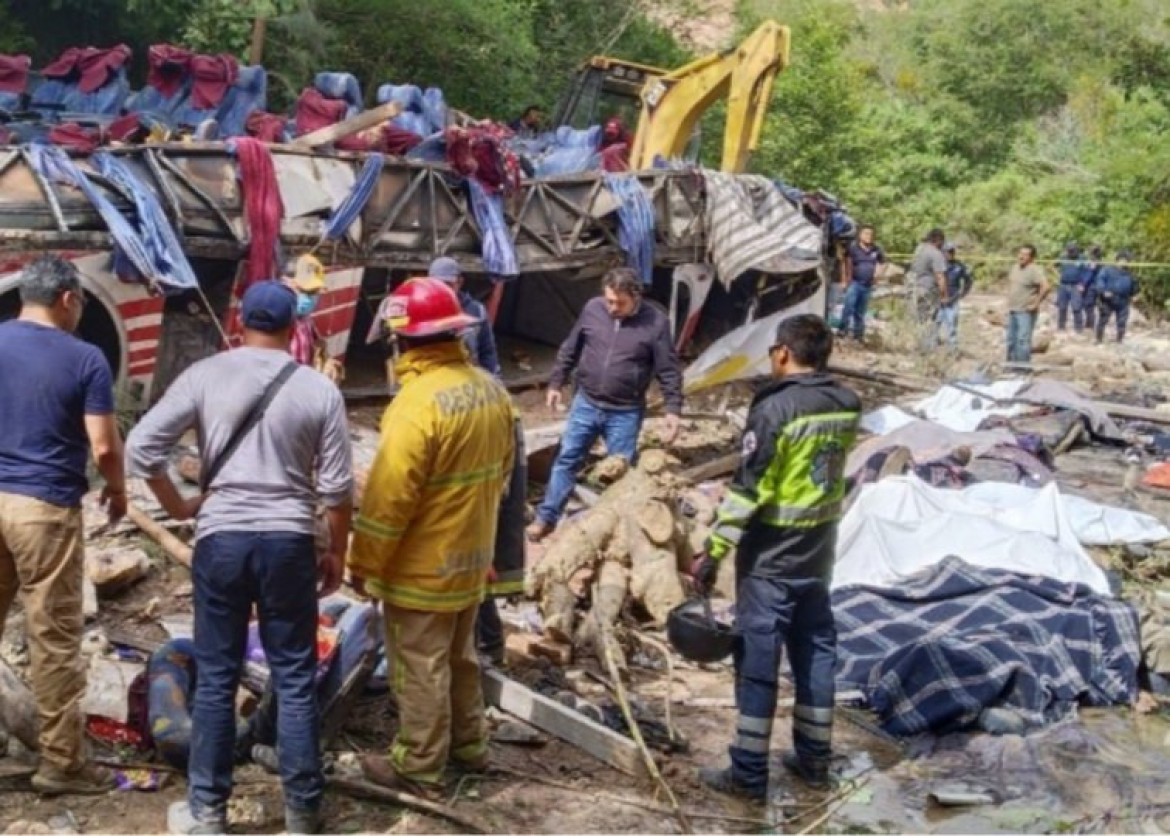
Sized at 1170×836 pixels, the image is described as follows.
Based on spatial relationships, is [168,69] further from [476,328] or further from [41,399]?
[41,399]

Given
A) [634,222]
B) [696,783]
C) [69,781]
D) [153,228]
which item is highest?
[634,222]

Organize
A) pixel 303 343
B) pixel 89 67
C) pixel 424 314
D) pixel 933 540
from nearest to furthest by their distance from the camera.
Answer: pixel 424 314, pixel 303 343, pixel 933 540, pixel 89 67

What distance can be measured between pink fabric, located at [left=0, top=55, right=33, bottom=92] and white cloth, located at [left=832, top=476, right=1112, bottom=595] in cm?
776

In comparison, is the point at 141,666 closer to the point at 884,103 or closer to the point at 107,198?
the point at 107,198

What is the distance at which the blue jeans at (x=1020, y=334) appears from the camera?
15.8m

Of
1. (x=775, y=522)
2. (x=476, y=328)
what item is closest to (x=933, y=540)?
(x=476, y=328)

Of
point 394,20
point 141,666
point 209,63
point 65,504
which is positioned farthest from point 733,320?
point 65,504

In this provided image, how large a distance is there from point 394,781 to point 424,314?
1.45 m

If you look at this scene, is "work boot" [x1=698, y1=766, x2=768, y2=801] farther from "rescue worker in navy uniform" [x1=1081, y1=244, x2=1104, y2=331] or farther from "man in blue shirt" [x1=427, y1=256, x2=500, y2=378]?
"rescue worker in navy uniform" [x1=1081, y1=244, x2=1104, y2=331]

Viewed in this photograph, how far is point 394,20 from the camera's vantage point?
64.4 ft

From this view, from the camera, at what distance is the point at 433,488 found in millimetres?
4172

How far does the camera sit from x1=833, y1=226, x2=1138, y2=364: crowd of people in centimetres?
1573

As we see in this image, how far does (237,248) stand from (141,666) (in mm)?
4432

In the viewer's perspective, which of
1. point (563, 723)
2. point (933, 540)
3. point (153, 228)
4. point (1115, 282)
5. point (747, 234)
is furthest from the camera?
point (1115, 282)
